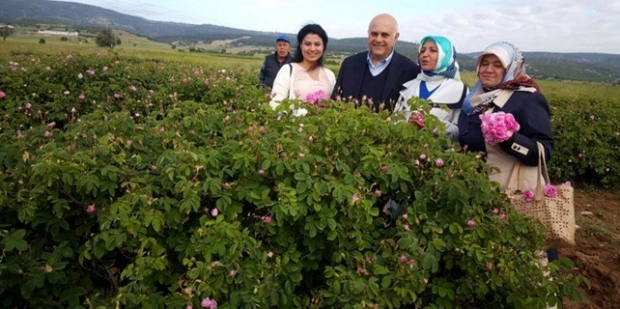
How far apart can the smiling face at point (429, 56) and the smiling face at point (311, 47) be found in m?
0.92

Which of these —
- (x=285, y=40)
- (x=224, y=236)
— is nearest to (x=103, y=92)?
(x=285, y=40)

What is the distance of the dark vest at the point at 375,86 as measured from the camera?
12.0 ft

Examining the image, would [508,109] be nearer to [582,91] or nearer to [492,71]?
[492,71]

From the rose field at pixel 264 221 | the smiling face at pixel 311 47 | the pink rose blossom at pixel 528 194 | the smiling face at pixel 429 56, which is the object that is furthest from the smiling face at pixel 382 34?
the pink rose blossom at pixel 528 194

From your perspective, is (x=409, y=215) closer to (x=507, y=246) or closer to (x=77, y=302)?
(x=507, y=246)

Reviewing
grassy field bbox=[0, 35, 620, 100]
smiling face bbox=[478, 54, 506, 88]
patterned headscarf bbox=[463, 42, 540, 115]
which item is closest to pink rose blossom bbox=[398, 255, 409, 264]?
patterned headscarf bbox=[463, 42, 540, 115]

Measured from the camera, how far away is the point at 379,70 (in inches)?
145

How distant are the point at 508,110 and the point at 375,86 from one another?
3.81 ft

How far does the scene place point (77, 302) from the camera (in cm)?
206

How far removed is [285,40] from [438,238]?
20.2ft

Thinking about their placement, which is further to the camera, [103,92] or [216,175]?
[103,92]

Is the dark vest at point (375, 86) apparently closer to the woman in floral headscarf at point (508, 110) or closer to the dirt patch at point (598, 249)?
the woman in floral headscarf at point (508, 110)

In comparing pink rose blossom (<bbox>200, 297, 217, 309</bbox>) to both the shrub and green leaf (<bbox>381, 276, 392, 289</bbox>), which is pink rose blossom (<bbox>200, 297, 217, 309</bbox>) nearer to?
the shrub

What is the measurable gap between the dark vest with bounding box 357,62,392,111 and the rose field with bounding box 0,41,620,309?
123 centimetres
